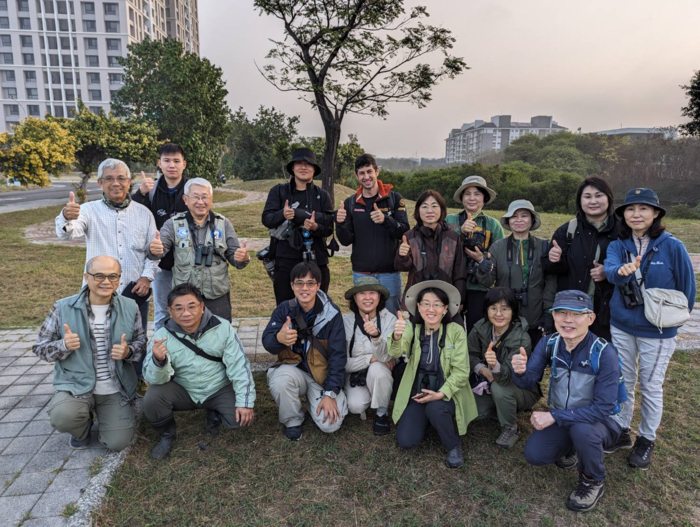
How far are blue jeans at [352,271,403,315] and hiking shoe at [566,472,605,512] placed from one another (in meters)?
2.04

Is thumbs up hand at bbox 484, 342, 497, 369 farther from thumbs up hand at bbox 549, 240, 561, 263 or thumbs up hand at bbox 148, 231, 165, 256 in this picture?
thumbs up hand at bbox 148, 231, 165, 256

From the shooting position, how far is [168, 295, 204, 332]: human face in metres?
3.28

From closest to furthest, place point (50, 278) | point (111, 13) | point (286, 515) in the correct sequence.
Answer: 1. point (286, 515)
2. point (50, 278)
3. point (111, 13)

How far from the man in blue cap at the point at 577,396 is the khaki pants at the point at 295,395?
1.42m

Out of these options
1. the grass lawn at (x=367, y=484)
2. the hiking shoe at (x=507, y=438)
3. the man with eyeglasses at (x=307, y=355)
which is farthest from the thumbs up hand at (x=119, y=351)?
the hiking shoe at (x=507, y=438)

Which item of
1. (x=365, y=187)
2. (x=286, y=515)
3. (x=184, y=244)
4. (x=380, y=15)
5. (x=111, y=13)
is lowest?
(x=286, y=515)

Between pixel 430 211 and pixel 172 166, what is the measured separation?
2.43 m

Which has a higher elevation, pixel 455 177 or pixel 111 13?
pixel 111 13

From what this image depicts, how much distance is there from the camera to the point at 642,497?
2863mm

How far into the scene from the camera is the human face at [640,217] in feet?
10.1

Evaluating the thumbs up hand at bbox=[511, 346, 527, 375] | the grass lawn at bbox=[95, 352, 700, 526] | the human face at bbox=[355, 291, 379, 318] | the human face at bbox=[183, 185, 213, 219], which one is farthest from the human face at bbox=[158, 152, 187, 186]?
the thumbs up hand at bbox=[511, 346, 527, 375]

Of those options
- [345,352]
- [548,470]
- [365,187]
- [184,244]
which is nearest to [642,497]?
[548,470]

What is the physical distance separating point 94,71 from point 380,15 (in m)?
64.9

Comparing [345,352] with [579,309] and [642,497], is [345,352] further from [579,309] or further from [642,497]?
[642,497]
